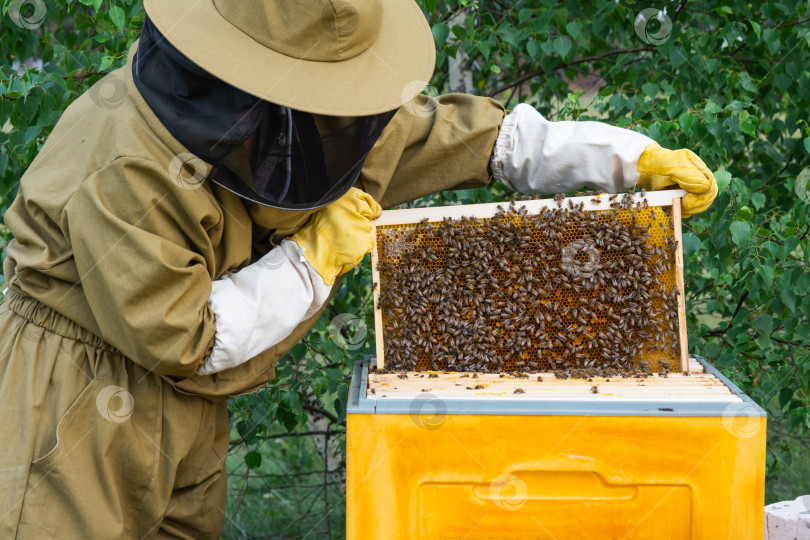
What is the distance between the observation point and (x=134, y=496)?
2.46 meters

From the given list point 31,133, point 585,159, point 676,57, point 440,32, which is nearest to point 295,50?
point 585,159

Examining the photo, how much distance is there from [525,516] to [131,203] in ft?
4.90

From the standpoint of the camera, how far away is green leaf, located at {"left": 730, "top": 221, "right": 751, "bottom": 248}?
9.34 feet

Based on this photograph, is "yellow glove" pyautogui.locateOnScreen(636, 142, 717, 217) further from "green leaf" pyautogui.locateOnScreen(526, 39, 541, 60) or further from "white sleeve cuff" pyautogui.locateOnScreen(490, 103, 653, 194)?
"green leaf" pyautogui.locateOnScreen(526, 39, 541, 60)

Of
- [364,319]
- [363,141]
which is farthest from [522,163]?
[364,319]
